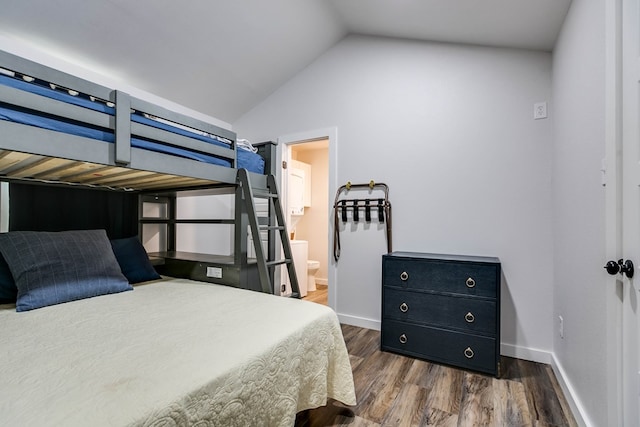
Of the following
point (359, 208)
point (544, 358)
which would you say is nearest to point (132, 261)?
point (359, 208)

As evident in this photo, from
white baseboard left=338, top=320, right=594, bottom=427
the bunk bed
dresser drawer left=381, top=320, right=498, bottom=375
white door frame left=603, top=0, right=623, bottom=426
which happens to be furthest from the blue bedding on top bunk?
white door frame left=603, top=0, right=623, bottom=426

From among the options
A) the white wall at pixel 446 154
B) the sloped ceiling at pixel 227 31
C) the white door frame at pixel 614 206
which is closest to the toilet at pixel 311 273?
→ the white wall at pixel 446 154

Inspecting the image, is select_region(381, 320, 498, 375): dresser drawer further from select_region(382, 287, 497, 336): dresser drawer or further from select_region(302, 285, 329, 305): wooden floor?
select_region(302, 285, 329, 305): wooden floor

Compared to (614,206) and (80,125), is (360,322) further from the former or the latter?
(80,125)

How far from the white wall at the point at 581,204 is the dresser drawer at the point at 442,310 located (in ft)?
1.47

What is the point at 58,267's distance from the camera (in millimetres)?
1697

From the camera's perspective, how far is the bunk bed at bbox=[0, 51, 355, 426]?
2.65 feet

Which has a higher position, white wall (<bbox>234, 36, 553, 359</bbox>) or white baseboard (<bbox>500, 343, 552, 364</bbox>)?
white wall (<bbox>234, 36, 553, 359</bbox>)

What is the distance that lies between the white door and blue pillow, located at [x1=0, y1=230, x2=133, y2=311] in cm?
255

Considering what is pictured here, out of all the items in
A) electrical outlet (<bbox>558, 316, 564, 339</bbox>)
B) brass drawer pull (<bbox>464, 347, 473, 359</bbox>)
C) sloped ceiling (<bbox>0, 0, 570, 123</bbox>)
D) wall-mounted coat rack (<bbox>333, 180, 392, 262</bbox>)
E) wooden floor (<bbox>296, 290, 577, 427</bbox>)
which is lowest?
wooden floor (<bbox>296, 290, 577, 427</bbox>)

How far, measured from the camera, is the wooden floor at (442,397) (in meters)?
1.54

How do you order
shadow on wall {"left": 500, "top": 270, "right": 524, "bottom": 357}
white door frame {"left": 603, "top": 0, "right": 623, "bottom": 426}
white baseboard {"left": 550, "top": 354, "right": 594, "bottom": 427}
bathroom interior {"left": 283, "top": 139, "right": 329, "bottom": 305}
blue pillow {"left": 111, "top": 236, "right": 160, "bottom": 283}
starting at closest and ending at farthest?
white door frame {"left": 603, "top": 0, "right": 623, "bottom": 426}, white baseboard {"left": 550, "top": 354, "right": 594, "bottom": 427}, blue pillow {"left": 111, "top": 236, "right": 160, "bottom": 283}, shadow on wall {"left": 500, "top": 270, "right": 524, "bottom": 357}, bathroom interior {"left": 283, "top": 139, "right": 329, "bottom": 305}

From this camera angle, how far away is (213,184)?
7.41 feet

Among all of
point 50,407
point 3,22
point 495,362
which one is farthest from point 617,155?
point 3,22
